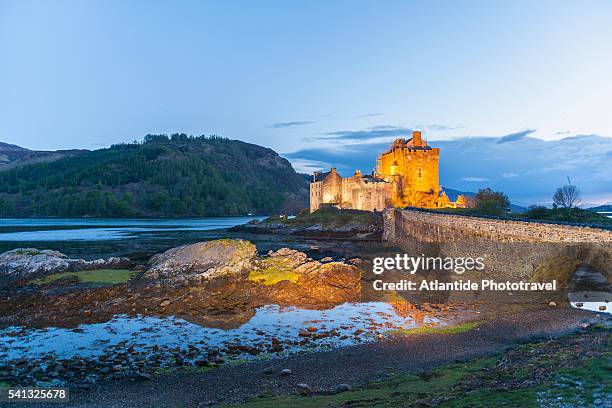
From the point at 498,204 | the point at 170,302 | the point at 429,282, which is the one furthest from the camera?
the point at 498,204

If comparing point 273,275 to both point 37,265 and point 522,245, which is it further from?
point 37,265

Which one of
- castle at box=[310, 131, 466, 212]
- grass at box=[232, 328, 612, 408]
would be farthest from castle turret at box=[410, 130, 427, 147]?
grass at box=[232, 328, 612, 408]

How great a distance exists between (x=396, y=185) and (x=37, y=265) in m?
70.1

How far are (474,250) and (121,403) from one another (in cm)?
3087

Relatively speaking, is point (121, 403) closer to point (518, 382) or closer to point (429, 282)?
point (518, 382)

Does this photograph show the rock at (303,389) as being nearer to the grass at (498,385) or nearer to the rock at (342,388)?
the grass at (498,385)


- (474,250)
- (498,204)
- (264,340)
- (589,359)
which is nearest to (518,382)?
(589,359)

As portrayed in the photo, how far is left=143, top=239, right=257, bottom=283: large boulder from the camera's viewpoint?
1335 inches

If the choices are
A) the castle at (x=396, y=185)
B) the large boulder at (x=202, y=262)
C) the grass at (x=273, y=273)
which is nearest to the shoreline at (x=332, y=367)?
the grass at (x=273, y=273)

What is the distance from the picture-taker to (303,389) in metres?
13.0

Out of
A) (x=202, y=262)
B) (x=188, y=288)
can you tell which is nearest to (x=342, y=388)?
(x=188, y=288)

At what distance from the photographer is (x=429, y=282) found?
33.5m

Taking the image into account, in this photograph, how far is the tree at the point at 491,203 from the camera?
61253 millimetres

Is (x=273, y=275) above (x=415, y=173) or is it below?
below
